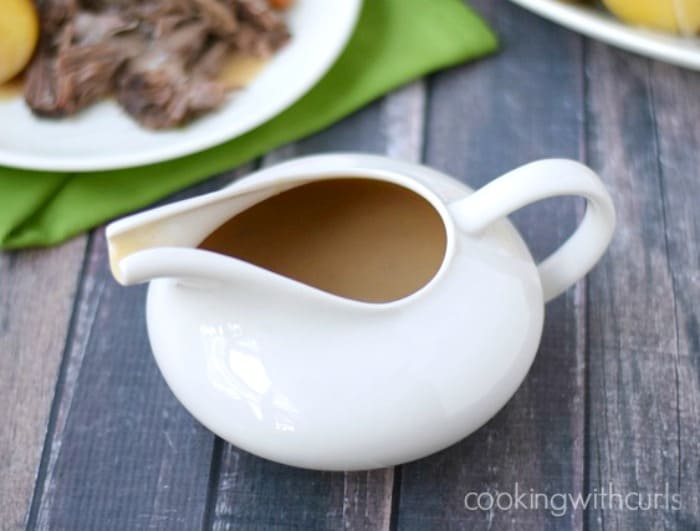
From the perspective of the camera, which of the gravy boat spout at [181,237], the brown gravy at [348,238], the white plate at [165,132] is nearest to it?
the gravy boat spout at [181,237]

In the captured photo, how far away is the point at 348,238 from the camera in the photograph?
72cm

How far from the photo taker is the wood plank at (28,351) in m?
0.77

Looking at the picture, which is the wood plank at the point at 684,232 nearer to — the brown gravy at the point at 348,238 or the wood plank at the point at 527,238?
the wood plank at the point at 527,238

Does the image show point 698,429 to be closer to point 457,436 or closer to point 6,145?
point 457,436

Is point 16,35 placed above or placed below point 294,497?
above

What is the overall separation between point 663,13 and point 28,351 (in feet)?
2.38

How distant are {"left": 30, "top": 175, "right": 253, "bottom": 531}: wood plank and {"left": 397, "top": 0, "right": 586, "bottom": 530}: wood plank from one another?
191 mm

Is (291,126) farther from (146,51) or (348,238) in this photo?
(348,238)

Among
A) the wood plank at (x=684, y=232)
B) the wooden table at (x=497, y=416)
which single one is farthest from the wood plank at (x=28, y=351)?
the wood plank at (x=684, y=232)

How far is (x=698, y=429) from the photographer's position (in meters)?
0.78

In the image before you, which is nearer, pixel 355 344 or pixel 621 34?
pixel 355 344

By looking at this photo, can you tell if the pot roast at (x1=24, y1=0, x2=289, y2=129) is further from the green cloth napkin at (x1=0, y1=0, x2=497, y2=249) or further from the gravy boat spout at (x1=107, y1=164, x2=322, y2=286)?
the gravy boat spout at (x1=107, y1=164, x2=322, y2=286)

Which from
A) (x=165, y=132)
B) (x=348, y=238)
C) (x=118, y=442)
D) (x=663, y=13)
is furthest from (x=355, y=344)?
(x=663, y=13)

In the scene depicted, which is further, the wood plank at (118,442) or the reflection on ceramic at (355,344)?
the wood plank at (118,442)
